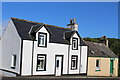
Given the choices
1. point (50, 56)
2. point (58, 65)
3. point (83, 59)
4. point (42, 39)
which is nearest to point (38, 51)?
point (42, 39)

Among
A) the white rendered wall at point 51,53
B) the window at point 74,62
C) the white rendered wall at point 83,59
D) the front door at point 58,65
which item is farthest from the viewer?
the white rendered wall at point 83,59

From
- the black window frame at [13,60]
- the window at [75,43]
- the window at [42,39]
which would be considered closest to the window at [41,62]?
the window at [42,39]

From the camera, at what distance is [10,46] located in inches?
647

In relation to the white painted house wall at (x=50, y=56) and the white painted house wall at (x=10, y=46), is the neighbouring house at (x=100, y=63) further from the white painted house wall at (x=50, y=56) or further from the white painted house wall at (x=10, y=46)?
the white painted house wall at (x=10, y=46)

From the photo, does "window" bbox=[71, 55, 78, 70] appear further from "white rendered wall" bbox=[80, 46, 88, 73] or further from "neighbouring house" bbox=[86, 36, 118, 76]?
"neighbouring house" bbox=[86, 36, 118, 76]

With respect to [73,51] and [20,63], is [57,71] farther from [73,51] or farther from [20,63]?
[20,63]

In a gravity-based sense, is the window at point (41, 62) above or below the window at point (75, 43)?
below

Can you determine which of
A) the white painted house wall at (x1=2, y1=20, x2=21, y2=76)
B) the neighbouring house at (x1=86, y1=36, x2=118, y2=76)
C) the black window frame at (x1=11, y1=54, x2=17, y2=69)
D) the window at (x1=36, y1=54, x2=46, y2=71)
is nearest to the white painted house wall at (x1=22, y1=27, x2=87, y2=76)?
the window at (x1=36, y1=54, x2=46, y2=71)

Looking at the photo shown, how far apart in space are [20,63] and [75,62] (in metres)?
6.60

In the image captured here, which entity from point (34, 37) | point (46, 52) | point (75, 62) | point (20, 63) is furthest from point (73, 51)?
point (20, 63)

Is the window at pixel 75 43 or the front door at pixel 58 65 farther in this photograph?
the window at pixel 75 43

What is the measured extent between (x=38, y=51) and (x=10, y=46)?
299cm

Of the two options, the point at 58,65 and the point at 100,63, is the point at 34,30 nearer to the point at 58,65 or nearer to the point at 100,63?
the point at 58,65

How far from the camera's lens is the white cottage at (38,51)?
1516 centimetres
